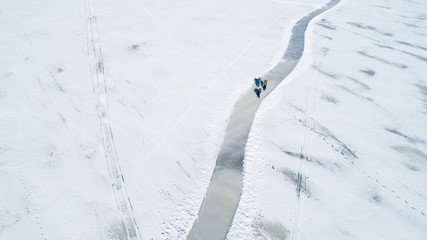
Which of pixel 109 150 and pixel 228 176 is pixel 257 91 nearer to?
pixel 228 176

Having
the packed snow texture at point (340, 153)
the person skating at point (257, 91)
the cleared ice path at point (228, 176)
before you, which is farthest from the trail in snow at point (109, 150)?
the person skating at point (257, 91)

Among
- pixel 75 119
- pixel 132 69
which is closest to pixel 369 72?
pixel 132 69

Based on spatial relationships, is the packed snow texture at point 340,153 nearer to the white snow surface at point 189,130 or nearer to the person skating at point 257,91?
the white snow surface at point 189,130

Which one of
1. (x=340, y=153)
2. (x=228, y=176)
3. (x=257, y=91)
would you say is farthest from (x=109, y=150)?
(x=340, y=153)

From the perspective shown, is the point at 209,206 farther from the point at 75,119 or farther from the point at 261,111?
the point at 75,119

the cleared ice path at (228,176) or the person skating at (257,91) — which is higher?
the person skating at (257,91)

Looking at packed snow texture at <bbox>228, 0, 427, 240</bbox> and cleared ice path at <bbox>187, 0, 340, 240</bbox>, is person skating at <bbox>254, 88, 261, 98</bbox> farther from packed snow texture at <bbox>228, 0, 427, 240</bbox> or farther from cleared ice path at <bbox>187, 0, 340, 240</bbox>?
packed snow texture at <bbox>228, 0, 427, 240</bbox>
